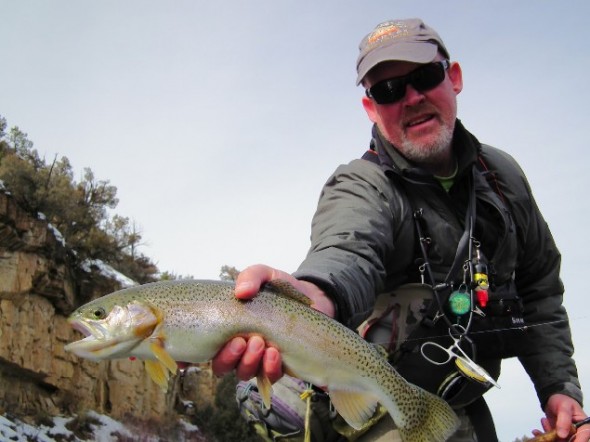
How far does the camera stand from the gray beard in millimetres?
4164

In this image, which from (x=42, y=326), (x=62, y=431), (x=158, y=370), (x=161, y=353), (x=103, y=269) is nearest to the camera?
(x=161, y=353)

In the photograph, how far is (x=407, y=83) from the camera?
4145mm

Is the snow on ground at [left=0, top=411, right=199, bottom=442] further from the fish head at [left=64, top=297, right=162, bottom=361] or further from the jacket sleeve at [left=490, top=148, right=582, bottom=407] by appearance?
the fish head at [left=64, top=297, right=162, bottom=361]

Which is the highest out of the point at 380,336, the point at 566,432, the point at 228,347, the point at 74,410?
the point at 228,347

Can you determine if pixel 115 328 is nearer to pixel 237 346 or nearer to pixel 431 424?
pixel 237 346

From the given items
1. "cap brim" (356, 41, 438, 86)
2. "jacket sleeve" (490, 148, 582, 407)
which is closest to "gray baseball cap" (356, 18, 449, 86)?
"cap brim" (356, 41, 438, 86)

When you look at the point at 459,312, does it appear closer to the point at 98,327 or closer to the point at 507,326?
the point at 507,326

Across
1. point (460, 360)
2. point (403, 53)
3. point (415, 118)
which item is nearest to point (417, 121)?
point (415, 118)

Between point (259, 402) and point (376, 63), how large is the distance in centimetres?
234

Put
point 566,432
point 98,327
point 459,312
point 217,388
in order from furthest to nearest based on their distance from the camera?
point 217,388, point 566,432, point 459,312, point 98,327

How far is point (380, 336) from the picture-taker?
159 inches

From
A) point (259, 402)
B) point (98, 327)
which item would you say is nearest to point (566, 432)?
point (259, 402)

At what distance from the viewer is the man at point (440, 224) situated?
3836 millimetres

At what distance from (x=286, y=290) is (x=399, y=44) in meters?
2.16
